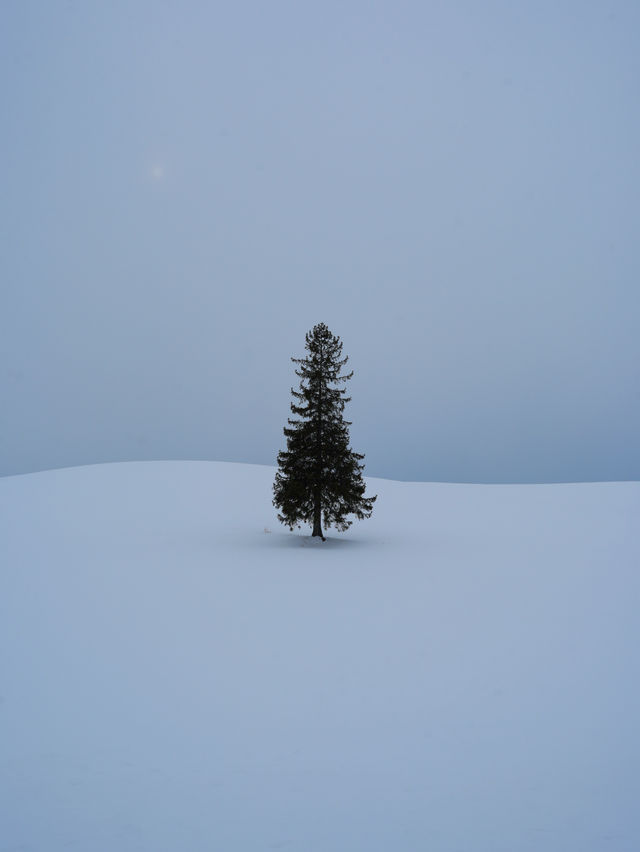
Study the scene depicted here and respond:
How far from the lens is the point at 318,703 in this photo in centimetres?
728

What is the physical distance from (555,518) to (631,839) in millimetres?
26347

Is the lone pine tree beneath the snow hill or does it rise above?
above

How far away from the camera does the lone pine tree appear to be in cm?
2311

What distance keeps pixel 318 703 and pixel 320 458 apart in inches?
654

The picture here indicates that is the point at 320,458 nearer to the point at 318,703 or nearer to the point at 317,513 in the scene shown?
the point at 317,513

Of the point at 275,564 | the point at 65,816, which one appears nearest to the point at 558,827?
the point at 65,816

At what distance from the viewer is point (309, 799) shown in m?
5.13

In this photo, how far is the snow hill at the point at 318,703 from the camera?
486cm

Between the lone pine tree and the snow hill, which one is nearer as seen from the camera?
the snow hill

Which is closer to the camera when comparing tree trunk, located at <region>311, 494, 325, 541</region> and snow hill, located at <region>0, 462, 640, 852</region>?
snow hill, located at <region>0, 462, 640, 852</region>

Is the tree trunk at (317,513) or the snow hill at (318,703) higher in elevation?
the tree trunk at (317,513)

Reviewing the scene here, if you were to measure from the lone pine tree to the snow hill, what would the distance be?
5.20 metres

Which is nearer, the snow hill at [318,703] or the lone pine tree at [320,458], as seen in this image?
the snow hill at [318,703]

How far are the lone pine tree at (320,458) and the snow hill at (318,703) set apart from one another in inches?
205
